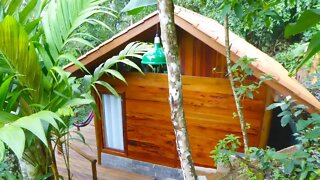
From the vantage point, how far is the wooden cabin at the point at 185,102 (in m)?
3.91

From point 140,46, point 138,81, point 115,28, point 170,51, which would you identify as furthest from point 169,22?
point 115,28

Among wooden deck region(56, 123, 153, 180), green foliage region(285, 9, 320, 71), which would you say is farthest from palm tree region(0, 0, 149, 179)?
wooden deck region(56, 123, 153, 180)

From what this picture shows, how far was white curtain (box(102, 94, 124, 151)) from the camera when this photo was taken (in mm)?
5023

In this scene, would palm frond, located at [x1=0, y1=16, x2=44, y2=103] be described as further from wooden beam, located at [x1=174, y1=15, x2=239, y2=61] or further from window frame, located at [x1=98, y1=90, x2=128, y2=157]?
window frame, located at [x1=98, y1=90, x2=128, y2=157]

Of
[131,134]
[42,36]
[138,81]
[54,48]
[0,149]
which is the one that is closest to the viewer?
[0,149]

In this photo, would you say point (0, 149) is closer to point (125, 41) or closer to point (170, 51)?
point (170, 51)

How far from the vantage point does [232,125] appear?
4.26m

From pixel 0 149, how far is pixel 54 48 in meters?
0.93

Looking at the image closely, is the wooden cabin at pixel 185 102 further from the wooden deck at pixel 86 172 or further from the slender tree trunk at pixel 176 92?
the slender tree trunk at pixel 176 92

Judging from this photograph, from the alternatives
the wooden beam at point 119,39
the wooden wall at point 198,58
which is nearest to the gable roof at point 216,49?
the wooden beam at point 119,39

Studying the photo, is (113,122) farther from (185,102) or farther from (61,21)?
(61,21)

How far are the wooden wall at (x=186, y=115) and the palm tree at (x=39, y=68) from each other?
2528 millimetres

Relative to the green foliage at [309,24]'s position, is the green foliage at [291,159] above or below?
below

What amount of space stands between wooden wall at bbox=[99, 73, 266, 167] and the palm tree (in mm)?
2528
